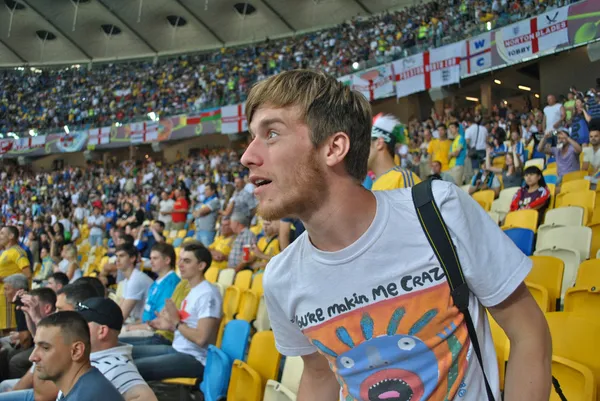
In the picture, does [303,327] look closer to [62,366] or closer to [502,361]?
[502,361]

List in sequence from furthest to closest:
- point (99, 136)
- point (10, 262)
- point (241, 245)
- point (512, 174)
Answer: point (99, 136)
point (512, 174)
point (10, 262)
point (241, 245)

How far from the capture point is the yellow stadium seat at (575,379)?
5.93ft

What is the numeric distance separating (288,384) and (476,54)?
10808mm

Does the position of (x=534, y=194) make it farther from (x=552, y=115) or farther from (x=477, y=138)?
(x=477, y=138)

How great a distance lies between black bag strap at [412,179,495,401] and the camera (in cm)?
99

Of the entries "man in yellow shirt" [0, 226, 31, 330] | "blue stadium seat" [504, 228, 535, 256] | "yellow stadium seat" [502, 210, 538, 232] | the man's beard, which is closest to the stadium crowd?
"yellow stadium seat" [502, 210, 538, 232]

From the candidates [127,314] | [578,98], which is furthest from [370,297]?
[578,98]

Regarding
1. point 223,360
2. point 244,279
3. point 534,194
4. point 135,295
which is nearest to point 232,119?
point 244,279

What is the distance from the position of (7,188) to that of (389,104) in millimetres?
17243

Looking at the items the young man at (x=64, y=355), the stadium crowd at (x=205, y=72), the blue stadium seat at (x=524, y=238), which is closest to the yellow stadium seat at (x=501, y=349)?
the young man at (x=64, y=355)

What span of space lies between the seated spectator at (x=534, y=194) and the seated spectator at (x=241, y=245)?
2.71 m

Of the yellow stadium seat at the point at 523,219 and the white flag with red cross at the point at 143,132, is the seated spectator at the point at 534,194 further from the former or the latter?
the white flag with red cross at the point at 143,132

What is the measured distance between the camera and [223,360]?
302 centimetres

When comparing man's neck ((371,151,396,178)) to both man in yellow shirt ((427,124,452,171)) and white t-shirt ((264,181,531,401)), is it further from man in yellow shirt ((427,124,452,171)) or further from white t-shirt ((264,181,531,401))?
man in yellow shirt ((427,124,452,171))
